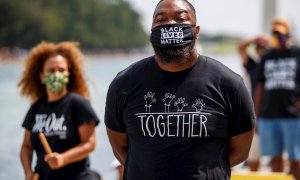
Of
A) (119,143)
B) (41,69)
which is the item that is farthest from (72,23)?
(119,143)

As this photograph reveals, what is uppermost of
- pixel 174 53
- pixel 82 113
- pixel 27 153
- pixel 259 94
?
pixel 174 53

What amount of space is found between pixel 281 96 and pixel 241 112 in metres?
3.68

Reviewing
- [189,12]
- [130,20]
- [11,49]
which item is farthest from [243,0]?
[189,12]

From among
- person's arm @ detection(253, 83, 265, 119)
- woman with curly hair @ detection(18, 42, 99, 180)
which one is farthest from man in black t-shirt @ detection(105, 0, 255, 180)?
person's arm @ detection(253, 83, 265, 119)

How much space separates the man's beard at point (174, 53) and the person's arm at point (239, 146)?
43 cm

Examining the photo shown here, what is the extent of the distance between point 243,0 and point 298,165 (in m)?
3.22

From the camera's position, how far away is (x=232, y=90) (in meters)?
2.90

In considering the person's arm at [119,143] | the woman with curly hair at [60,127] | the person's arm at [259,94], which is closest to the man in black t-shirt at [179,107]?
the person's arm at [119,143]

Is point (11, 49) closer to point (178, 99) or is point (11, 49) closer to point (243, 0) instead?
point (243, 0)

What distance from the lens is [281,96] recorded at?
21.4 ft

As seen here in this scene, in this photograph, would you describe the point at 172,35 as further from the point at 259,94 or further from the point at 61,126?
the point at 259,94

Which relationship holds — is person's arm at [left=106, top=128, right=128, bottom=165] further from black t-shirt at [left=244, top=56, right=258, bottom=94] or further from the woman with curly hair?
black t-shirt at [left=244, top=56, right=258, bottom=94]

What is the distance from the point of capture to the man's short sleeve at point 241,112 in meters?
2.91

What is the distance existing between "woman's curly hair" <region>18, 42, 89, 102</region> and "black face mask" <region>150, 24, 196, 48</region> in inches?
83.6
